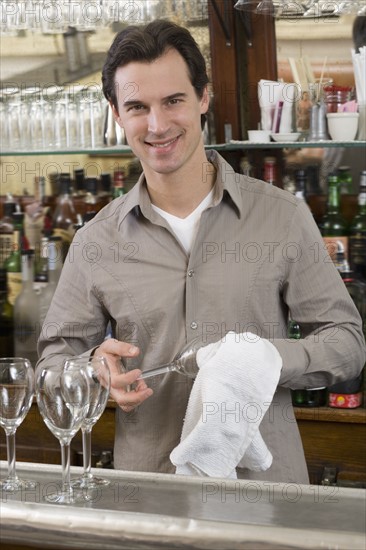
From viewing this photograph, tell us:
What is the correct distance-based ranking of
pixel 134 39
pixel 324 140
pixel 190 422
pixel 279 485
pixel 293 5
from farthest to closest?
pixel 324 140, pixel 293 5, pixel 134 39, pixel 190 422, pixel 279 485

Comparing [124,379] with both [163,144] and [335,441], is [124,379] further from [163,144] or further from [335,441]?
[335,441]

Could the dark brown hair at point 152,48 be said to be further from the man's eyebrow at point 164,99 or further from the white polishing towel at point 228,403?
the white polishing towel at point 228,403

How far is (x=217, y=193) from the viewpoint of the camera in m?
1.91

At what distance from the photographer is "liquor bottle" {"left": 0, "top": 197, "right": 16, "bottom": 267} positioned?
3021 millimetres

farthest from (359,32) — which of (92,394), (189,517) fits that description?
(189,517)

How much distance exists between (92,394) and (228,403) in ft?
0.90

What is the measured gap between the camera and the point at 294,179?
9.18ft

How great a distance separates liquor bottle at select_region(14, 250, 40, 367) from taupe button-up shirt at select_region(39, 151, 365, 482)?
3.14ft

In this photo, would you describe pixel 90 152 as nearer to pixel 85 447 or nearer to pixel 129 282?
pixel 129 282

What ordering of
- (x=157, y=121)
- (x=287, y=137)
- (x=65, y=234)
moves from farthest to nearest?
(x=65, y=234), (x=287, y=137), (x=157, y=121)

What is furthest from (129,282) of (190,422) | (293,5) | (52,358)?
(293,5)

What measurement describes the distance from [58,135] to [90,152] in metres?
0.12

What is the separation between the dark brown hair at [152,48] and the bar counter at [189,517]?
34.6 inches

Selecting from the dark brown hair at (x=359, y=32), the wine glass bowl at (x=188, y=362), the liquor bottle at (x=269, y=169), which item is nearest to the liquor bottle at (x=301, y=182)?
the liquor bottle at (x=269, y=169)
